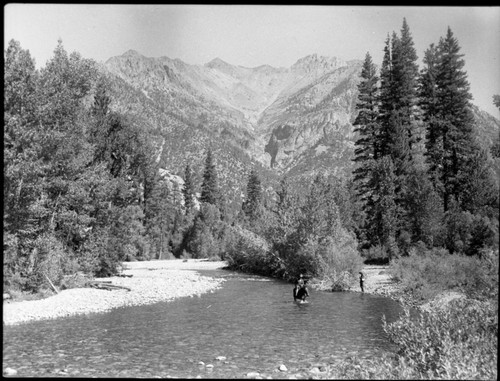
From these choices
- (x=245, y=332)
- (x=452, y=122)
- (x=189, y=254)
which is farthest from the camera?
(x=189, y=254)

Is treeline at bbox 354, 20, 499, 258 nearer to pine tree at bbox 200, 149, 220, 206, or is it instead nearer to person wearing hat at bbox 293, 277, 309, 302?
person wearing hat at bbox 293, 277, 309, 302

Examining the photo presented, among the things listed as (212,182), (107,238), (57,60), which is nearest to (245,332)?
(107,238)

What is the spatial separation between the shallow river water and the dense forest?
6275mm

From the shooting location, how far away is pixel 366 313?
22359 millimetres

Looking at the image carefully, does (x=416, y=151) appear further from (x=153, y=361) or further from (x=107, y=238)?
(x=153, y=361)

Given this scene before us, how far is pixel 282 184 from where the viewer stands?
5300 cm

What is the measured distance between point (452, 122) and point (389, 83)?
8.64m

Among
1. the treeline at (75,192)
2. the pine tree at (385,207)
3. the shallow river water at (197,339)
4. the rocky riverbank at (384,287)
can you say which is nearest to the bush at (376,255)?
the pine tree at (385,207)

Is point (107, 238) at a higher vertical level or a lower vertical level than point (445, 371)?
higher

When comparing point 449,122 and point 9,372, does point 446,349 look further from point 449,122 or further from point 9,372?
point 449,122

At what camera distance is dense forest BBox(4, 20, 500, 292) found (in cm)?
2441

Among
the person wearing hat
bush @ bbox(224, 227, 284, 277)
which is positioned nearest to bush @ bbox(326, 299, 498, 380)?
the person wearing hat

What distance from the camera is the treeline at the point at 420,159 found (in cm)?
3684

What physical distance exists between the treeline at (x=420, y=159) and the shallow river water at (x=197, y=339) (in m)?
15.2
